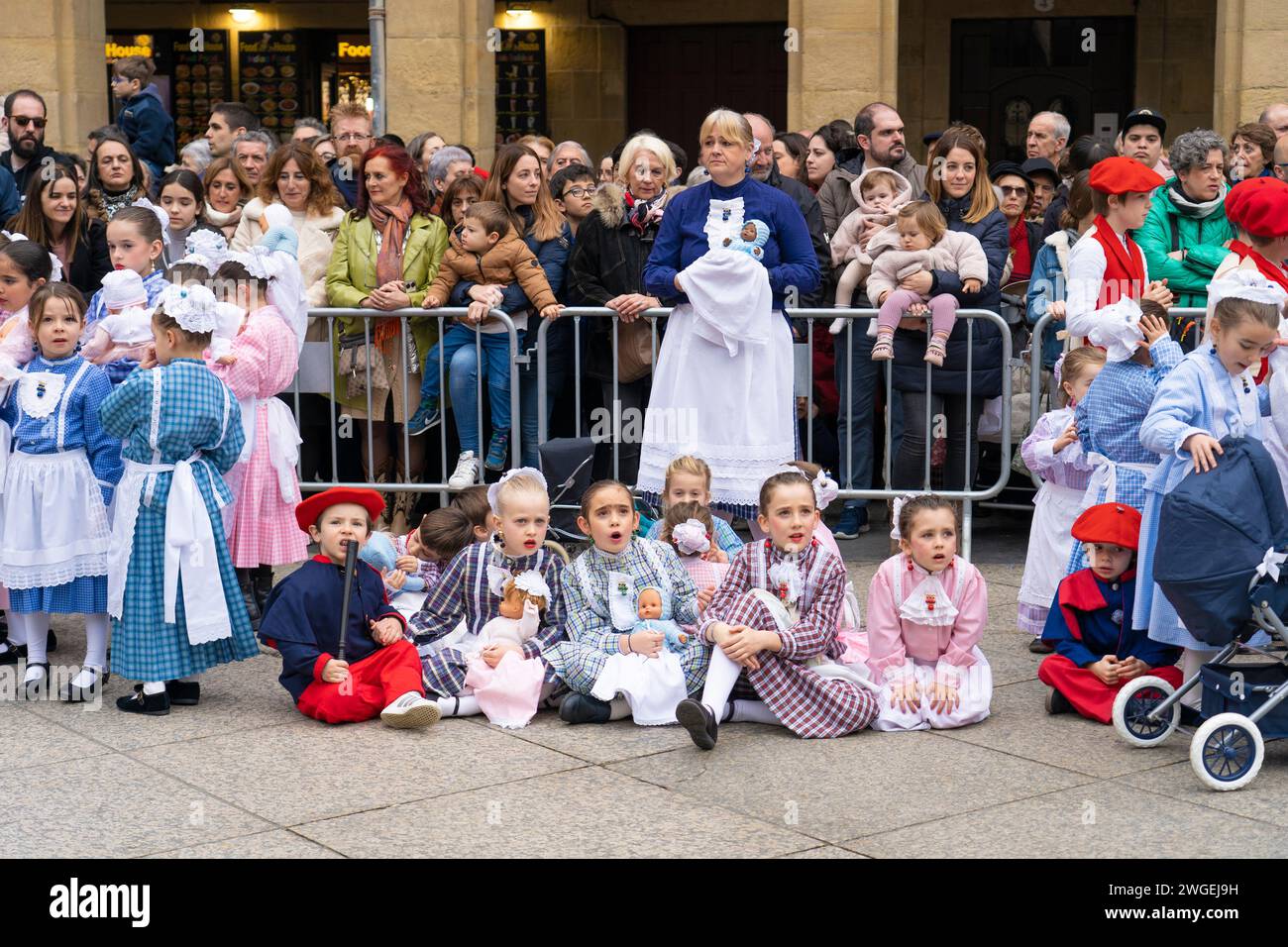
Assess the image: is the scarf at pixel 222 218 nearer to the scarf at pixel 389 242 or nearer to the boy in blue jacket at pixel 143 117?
the scarf at pixel 389 242

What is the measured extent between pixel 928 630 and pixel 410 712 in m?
1.84

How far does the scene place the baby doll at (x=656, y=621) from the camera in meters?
6.59

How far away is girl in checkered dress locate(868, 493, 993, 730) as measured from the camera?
633 centimetres

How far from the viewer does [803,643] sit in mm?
6309

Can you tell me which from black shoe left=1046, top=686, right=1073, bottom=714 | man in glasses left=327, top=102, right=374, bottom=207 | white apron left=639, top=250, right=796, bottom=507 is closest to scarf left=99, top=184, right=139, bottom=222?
man in glasses left=327, top=102, right=374, bottom=207

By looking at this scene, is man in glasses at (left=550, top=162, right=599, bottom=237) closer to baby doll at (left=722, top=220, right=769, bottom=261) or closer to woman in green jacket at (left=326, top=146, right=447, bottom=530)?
woman in green jacket at (left=326, top=146, right=447, bottom=530)

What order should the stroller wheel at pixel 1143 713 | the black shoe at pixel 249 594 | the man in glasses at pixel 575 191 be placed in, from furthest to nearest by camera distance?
the man in glasses at pixel 575 191
the black shoe at pixel 249 594
the stroller wheel at pixel 1143 713

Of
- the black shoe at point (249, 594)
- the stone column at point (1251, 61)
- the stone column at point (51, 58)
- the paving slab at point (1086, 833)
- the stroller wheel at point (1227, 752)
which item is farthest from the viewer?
the stone column at point (51, 58)

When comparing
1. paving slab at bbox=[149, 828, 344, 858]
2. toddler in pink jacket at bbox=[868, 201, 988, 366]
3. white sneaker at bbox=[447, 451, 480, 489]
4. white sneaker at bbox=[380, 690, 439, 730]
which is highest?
toddler in pink jacket at bbox=[868, 201, 988, 366]

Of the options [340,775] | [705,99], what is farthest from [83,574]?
[705,99]

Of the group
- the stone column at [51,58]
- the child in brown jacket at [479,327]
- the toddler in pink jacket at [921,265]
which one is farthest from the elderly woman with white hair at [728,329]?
the stone column at [51,58]

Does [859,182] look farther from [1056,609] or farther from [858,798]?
[858,798]

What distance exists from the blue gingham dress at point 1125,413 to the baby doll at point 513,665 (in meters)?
2.03

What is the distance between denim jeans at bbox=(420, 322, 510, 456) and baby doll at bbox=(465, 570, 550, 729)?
251cm
